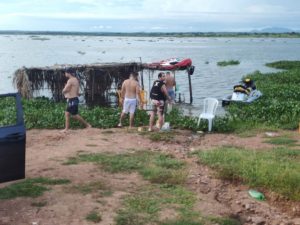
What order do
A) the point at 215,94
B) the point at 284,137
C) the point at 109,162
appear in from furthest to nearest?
the point at 215,94 < the point at 284,137 < the point at 109,162

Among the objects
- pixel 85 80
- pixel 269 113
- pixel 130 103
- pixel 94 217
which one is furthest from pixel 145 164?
pixel 85 80

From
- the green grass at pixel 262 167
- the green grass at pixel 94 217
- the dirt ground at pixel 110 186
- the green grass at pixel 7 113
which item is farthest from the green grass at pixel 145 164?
the green grass at pixel 7 113

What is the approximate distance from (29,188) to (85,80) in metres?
13.6

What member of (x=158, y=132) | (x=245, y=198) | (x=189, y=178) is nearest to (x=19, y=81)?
(x=158, y=132)

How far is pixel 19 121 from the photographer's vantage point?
680cm

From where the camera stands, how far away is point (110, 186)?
7996 mm

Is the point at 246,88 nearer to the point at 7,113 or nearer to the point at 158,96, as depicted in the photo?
the point at 158,96

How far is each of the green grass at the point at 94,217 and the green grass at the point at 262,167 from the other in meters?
2.97

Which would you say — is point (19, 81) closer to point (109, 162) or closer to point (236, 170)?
point (109, 162)

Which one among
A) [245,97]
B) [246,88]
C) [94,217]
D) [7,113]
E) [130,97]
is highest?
[130,97]

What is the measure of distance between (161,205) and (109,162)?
8.34 feet

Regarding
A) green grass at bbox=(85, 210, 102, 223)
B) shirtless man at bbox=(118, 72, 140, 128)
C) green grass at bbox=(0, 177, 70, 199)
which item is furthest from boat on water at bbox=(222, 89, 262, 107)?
green grass at bbox=(85, 210, 102, 223)

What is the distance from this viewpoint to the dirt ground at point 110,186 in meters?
6.80

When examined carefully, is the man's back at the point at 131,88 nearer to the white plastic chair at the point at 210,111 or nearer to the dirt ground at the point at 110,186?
the dirt ground at the point at 110,186
